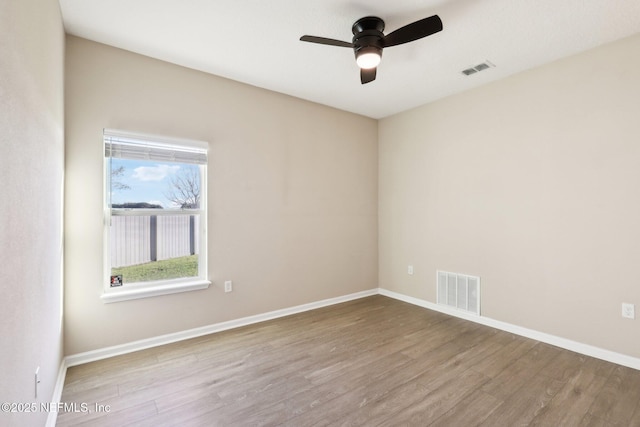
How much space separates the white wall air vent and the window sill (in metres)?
2.88

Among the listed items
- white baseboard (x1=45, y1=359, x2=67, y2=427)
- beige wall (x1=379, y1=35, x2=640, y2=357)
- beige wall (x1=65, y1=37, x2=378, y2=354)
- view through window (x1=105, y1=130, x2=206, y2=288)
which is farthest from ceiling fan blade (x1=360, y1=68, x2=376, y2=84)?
white baseboard (x1=45, y1=359, x2=67, y2=427)

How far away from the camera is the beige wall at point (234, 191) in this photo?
103 inches

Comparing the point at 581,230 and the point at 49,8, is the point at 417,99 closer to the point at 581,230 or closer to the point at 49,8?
the point at 581,230

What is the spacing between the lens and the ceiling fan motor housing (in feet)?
7.60

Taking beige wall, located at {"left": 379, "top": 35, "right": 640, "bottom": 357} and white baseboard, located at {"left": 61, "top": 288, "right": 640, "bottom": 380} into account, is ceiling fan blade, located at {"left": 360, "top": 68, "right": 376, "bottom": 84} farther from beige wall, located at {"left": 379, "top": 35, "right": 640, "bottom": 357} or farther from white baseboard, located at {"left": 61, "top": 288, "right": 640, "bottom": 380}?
white baseboard, located at {"left": 61, "top": 288, "right": 640, "bottom": 380}

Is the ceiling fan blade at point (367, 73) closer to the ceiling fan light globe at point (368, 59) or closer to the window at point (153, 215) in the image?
the ceiling fan light globe at point (368, 59)

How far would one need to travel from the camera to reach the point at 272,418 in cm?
193

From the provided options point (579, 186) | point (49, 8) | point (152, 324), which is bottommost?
point (152, 324)

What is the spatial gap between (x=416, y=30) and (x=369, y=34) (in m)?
0.36

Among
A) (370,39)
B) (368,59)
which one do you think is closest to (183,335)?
(368,59)

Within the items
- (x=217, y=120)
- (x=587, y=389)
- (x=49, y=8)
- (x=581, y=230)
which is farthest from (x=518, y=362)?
(x=49, y=8)

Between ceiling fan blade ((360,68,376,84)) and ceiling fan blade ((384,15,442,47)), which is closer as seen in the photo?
ceiling fan blade ((384,15,442,47))

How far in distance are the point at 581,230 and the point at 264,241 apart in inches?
127

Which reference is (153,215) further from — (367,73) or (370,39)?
(370,39)
